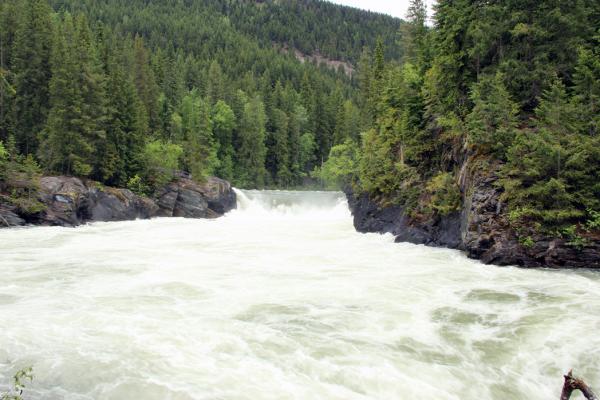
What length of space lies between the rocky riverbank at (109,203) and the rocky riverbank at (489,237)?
72.8 ft

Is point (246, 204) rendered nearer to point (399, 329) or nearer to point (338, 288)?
point (338, 288)

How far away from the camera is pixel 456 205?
74.6 feet

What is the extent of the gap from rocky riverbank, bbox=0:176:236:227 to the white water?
39.1 feet

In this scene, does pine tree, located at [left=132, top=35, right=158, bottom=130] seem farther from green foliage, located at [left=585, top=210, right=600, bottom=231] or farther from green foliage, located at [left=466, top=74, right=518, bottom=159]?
green foliage, located at [left=585, top=210, right=600, bottom=231]

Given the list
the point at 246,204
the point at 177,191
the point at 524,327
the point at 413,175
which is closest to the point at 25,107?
the point at 177,191

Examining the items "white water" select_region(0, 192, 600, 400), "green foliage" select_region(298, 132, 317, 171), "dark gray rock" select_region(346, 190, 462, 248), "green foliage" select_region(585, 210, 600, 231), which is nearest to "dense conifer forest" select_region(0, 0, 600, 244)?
"green foliage" select_region(585, 210, 600, 231)

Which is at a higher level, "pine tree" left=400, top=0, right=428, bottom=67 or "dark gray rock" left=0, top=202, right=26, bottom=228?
"pine tree" left=400, top=0, right=428, bottom=67

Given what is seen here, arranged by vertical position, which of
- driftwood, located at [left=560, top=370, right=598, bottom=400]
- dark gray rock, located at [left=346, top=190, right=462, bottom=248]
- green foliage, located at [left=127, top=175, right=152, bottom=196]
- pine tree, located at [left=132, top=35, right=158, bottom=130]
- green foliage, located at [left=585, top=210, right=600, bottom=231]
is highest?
pine tree, located at [left=132, top=35, right=158, bottom=130]

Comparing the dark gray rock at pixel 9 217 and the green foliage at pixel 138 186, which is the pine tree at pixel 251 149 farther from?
the dark gray rock at pixel 9 217

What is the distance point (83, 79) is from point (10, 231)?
16.0m

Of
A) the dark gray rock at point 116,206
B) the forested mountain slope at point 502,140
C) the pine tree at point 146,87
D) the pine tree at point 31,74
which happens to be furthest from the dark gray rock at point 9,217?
the pine tree at point 146,87

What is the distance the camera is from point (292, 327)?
10656 mm

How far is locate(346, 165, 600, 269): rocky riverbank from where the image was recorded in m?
17.3

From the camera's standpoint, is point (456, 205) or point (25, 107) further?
point (25, 107)
